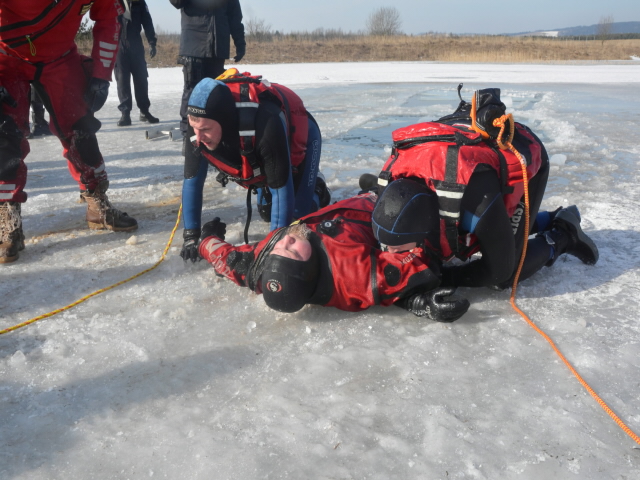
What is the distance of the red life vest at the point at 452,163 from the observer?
1941mm

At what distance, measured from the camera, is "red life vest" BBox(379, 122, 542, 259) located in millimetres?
1941

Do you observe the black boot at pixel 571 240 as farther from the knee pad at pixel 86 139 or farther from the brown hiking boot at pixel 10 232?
the brown hiking boot at pixel 10 232

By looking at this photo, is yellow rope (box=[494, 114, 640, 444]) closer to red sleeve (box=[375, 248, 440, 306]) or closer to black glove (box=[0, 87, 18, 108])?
red sleeve (box=[375, 248, 440, 306])

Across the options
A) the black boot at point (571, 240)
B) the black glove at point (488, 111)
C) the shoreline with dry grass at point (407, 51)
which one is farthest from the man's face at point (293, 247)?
the shoreline with dry grass at point (407, 51)

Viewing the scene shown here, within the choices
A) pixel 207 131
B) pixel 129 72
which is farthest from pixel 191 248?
pixel 129 72

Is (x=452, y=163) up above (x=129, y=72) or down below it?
below

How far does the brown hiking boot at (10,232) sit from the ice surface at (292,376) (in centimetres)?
7

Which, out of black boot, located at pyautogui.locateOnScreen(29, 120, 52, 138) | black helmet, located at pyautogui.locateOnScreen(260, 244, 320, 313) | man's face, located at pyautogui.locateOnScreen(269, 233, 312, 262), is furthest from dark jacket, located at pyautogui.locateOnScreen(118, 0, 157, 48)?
black helmet, located at pyautogui.locateOnScreen(260, 244, 320, 313)

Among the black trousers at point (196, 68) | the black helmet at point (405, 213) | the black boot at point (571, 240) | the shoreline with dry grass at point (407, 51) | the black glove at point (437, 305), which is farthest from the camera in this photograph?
the shoreline with dry grass at point (407, 51)

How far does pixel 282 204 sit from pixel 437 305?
967 mm

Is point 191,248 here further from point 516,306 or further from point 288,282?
point 516,306

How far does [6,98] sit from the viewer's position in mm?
2662

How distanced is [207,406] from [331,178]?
9.18ft

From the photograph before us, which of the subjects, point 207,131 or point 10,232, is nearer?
point 207,131
